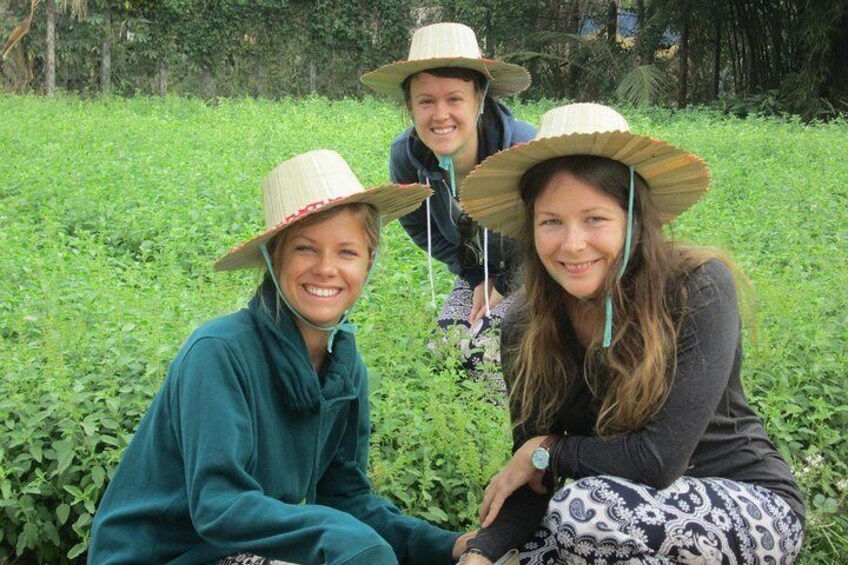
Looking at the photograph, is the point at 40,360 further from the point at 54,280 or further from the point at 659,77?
the point at 659,77

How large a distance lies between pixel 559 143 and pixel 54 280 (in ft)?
Answer: 9.49

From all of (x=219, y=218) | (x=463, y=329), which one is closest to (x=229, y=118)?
(x=219, y=218)

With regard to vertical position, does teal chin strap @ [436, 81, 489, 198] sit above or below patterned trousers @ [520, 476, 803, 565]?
above

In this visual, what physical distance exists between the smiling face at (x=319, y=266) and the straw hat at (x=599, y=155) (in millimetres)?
347

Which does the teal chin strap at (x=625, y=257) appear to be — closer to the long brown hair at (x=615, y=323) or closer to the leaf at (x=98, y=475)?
the long brown hair at (x=615, y=323)

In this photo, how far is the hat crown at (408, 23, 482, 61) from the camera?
4113mm

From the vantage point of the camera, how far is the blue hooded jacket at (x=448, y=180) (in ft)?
13.8

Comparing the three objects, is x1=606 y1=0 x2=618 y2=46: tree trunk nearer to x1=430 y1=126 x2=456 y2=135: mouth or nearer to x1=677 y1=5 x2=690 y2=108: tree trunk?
x1=677 y1=5 x2=690 y2=108: tree trunk

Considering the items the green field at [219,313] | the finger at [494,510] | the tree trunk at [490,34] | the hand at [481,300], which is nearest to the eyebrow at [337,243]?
the finger at [494,510]

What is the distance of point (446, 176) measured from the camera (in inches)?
167

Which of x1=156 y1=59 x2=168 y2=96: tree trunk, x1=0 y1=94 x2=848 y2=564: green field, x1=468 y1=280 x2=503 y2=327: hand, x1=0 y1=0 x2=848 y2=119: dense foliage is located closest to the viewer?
x1=0 y1=94 x2=848 y2=564: green field

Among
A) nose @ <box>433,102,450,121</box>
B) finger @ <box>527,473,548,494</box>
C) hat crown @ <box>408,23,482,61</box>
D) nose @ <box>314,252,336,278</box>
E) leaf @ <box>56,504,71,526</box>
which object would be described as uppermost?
hat crown @ <box>408,23,482,61</box>

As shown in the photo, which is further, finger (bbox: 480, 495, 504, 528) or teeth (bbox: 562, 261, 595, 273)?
finger (bbox: 480, 495, 504, 528)

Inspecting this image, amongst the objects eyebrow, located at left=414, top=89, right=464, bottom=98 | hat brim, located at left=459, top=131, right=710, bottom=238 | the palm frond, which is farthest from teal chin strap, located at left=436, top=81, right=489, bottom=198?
the palm frond
